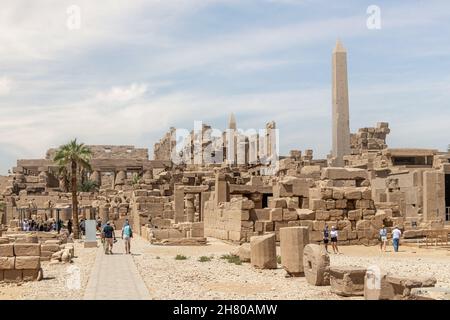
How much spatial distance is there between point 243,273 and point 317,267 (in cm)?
307

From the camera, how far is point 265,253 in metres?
17.7

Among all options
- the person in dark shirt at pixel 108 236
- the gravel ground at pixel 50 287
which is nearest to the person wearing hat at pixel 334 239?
the person in dark shirt at pixel 108 236

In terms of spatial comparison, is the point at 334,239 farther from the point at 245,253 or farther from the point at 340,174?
the point at 340,174

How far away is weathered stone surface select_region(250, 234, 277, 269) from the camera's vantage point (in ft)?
57.9

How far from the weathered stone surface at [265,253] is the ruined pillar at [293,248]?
657 mm

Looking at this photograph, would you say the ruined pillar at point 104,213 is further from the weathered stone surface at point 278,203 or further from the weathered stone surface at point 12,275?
the weathered stone surface at point 12,275

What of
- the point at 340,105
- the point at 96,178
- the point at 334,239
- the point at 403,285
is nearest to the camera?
the point at 403,285

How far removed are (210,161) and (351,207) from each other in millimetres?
45235

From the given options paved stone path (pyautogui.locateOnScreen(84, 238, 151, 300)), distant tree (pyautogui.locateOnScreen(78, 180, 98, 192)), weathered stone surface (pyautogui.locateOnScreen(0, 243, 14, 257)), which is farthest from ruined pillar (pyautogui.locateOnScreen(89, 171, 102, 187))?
A: weathered stone surface (pyautogui.locateOnScreen(0, 243, 14, 257))

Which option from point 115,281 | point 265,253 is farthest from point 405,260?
point 115,281

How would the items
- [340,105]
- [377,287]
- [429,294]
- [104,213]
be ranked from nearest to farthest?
[429,294]
[377,287]
[340,105]
[104,213]

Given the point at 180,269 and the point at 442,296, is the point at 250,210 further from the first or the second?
the point at 442,296

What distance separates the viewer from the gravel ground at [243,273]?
13.1m
